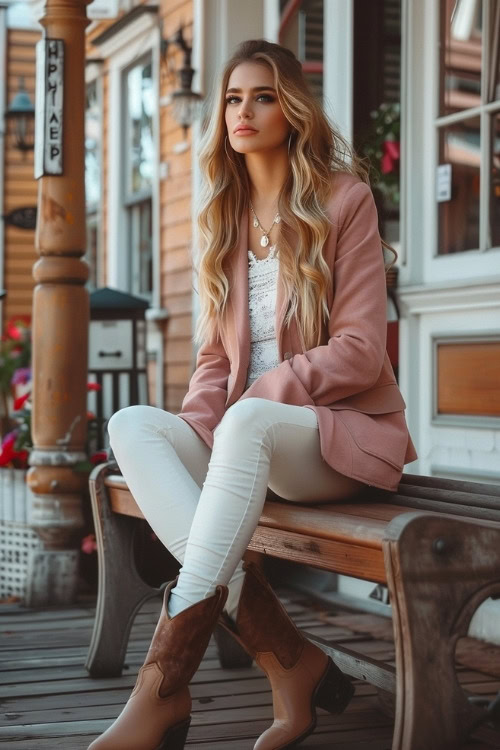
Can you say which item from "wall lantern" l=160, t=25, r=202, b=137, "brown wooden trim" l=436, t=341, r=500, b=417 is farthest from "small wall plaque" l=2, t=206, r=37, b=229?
"brown wooden trim" l=436, t=341, r=500, b=417

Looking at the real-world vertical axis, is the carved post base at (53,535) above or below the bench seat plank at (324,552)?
below

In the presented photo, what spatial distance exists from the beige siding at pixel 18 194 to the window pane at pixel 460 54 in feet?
25.0

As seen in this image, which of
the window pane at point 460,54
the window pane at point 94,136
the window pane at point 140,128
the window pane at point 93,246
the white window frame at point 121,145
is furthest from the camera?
the window pane at point 93,246

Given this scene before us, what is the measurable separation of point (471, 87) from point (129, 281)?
4073mm

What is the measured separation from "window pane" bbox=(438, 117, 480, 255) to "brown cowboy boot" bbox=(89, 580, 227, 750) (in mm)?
2040

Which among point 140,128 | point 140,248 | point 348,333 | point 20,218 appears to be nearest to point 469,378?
point 348,333

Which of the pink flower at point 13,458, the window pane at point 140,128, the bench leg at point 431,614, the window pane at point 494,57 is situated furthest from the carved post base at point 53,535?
the window pane at point 140,128

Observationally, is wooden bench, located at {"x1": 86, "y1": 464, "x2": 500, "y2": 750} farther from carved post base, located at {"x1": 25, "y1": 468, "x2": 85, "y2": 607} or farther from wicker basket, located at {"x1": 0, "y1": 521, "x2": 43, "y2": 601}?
wicker basket, located at {"x1": 0, "y1": 521, "x2": 43, "y2": 601}

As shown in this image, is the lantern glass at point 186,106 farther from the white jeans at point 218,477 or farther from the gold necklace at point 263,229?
the white jeans at point 218,477

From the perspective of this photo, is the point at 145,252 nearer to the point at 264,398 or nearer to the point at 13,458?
the point at 13,458

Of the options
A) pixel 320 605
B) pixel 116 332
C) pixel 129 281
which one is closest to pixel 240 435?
pixel 320 605

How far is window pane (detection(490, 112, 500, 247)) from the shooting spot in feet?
12.4

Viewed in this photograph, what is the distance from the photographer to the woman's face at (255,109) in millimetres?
2682

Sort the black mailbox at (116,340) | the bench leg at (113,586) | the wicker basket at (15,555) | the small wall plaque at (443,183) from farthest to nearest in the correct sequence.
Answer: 1. the black mailbox at (116,340)
2. the wicker basket at (15,555)
3. the small wall plaque at (443,183)
4. the bench leg at (113,586)
